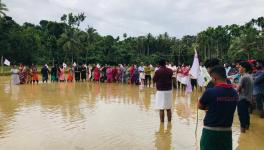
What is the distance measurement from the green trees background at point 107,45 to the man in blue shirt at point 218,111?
47842mm

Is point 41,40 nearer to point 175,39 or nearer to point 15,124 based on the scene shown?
point 175,39

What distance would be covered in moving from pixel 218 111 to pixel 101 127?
5.89m

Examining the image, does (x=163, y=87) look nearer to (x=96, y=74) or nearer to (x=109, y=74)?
(x=109, y=74)

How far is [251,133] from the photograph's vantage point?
10281 mm

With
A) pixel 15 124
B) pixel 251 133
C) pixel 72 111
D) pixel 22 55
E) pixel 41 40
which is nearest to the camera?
pixel 251 133

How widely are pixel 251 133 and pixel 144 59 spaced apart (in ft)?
192

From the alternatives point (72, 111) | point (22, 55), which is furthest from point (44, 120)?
point (22, 55)

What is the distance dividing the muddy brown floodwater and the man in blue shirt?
10.6 feet

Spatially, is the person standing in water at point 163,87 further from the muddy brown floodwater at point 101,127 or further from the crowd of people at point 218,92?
the muddy brown floodwater at point 101,127

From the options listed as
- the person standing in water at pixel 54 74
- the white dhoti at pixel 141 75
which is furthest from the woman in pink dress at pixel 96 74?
the white dhoti at pixel 141 75

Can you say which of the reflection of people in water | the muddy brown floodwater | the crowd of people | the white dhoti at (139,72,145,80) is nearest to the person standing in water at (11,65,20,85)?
the crowd of people

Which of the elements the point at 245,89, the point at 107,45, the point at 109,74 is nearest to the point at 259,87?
the point at 245,89

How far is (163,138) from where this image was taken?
9602 millimetres

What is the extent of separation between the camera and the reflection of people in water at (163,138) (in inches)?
346
